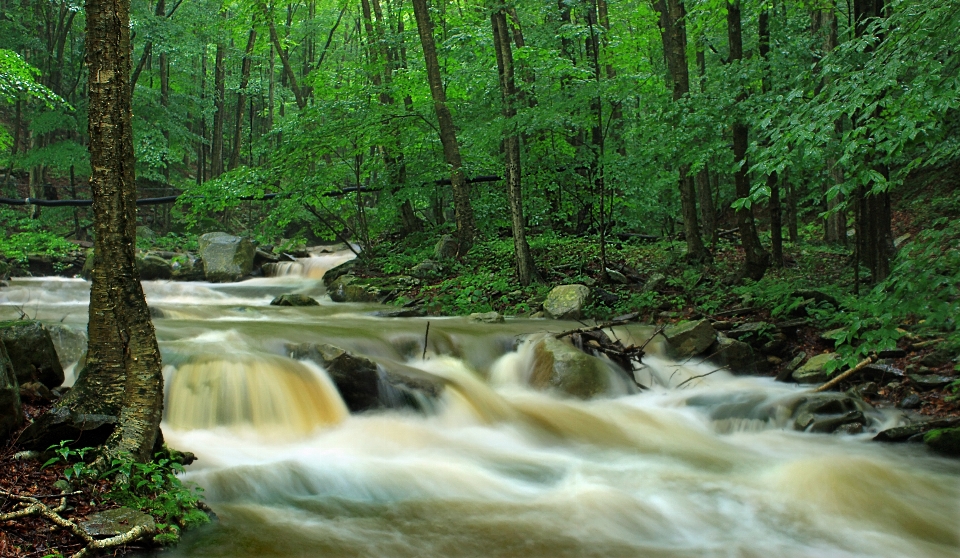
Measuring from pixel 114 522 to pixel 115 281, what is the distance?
5.18ft

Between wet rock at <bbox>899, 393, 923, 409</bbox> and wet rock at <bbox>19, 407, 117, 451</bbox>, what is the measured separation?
7.59 meters

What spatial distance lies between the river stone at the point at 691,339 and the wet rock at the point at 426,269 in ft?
19.2

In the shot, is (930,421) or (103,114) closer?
(103,114)

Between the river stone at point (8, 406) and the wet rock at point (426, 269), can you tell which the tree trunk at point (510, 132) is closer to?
the wet rock at point (426, 269)

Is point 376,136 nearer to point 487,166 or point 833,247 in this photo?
point 487,166

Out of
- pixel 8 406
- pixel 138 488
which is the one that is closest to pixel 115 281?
pixel 8 406

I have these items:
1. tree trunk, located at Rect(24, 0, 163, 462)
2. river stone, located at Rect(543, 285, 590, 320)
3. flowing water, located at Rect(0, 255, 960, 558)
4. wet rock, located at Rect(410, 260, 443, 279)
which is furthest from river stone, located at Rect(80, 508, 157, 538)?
wet rock, located at Rect(410, 260, 443, 279)

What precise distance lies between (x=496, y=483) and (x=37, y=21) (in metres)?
23.8

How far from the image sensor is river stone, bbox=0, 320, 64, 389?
→ 5.54m

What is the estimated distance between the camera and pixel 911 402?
712 cm

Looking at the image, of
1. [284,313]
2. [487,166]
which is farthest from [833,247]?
[284,313]

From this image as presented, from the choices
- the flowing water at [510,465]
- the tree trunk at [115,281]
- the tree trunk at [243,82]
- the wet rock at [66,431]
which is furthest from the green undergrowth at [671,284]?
the tree trunk at [243,82]

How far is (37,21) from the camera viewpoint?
2148 cm

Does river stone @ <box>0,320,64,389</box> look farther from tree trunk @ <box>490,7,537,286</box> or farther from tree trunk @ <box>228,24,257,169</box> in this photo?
tree trunk @ <box>228,24,257,169</box>
